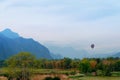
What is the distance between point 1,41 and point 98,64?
14132cm

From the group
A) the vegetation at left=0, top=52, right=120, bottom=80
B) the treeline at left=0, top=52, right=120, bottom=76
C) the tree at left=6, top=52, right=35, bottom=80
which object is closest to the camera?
the tree at left=6, top=52, right=35, bottom=80

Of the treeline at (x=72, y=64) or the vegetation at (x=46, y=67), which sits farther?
the treeline at (x=72, y=64)

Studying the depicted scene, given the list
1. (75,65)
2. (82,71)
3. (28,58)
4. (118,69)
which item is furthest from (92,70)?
(28,58)

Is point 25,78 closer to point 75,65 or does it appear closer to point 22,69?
point 22,69

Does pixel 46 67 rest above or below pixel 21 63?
above

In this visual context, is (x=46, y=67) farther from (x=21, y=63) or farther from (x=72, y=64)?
(x=21, y=63)

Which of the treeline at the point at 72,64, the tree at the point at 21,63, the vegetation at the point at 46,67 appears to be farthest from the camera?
the treeline at the point at 72,64

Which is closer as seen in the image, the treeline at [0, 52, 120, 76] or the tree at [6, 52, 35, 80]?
the tree at [6, 52, 35, 80]

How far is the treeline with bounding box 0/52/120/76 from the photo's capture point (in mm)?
38938

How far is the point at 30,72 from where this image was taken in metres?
38.2

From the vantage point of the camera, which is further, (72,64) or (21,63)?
(72,64)

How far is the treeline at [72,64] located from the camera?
3894 centimetres

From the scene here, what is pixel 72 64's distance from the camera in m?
69.1

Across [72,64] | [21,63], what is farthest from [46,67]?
[21,63]
